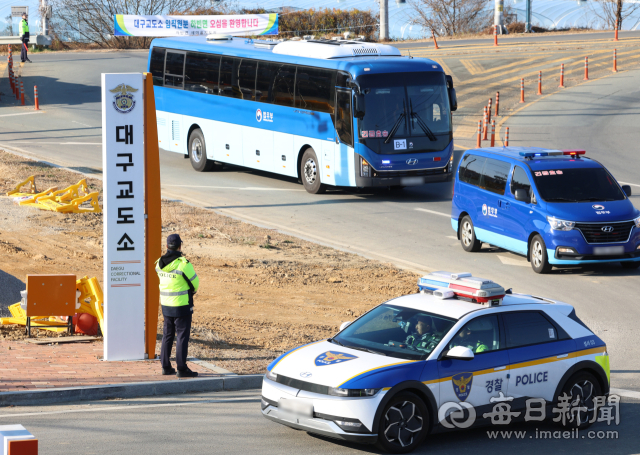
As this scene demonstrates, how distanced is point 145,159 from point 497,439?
5289 mm

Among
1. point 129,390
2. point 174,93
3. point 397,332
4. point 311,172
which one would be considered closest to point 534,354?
point 397,332

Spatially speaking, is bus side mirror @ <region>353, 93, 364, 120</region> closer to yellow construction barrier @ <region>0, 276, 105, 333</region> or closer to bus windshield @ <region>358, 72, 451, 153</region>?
bus windshield @ <region>358, 72, 451, 153</region>

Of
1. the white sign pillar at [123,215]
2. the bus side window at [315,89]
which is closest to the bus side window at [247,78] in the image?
the bus side window at [315,89]

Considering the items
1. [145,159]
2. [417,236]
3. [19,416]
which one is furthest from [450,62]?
[19,416]

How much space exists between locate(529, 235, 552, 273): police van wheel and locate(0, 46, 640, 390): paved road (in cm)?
20

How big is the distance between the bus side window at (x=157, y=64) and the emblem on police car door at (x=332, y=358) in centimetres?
2095

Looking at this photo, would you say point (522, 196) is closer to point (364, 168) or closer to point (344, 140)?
point (364, 168)

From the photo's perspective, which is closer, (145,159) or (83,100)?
(145,159)

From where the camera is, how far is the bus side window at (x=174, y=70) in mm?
26655

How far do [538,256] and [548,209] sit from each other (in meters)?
0.90

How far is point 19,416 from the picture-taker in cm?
838

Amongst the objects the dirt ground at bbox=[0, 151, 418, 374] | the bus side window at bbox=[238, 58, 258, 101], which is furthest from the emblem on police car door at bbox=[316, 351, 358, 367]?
the bus side window at bbox=[238, 58, 258, 101]

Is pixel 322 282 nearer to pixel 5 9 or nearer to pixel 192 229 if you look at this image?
pixel 192 229

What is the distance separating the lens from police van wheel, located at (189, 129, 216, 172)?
85.2 feet
